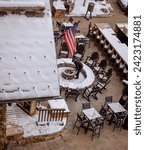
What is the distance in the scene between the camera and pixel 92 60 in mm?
23266

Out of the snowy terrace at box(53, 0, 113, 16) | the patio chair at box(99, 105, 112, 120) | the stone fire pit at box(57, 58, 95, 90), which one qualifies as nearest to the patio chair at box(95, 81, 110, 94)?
the stone fire pit at box(57, 58, 95, 90)

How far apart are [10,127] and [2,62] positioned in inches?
170

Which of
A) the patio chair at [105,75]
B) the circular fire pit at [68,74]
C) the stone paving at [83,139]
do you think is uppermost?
the circular fire pit at [68,74]

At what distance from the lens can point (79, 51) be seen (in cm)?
2372

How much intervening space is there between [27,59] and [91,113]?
19.2 feet

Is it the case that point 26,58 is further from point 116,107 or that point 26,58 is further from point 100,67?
point 100,67

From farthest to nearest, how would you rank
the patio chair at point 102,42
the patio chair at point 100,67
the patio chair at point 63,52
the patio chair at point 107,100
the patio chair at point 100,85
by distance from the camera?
the patio chair at point 102,42, the patio chair at point 63,52, the patio chair at point 100,67, the patio chair at point 100,85, the patio chair at point 107,100

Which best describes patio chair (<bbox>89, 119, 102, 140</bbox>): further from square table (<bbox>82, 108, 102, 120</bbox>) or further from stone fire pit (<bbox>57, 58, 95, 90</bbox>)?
stone fire pit (<bbox>57, 58, 95, 90</bbox>)

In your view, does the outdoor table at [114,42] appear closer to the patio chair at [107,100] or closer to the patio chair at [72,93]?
the patio chair at [107,100]

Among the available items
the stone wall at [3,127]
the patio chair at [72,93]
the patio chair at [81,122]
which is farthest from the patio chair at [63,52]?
the stone wall at [3,127]

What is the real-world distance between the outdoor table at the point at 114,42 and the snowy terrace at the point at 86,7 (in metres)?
3.82

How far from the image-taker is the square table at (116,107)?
19.0 metres

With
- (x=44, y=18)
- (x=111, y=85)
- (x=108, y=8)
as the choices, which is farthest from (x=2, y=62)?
(x=108, y=8)

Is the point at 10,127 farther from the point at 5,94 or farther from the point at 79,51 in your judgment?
the point at 79,51
